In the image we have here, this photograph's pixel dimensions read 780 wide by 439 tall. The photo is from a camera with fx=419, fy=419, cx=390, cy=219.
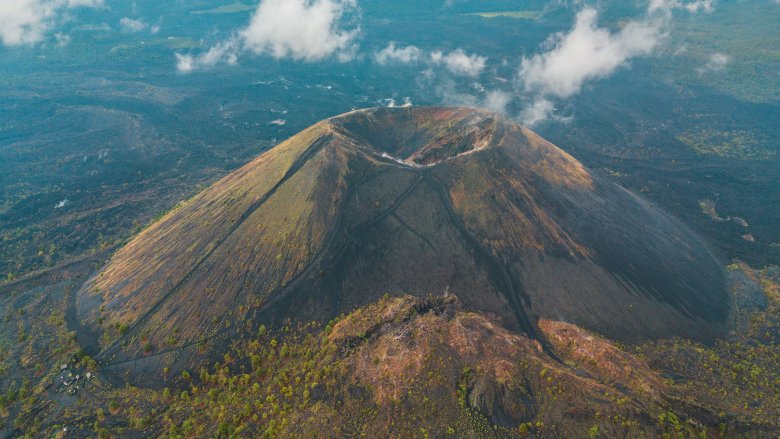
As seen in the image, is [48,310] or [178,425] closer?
[178,425]

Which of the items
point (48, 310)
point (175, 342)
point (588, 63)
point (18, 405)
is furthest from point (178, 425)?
point (588, 63)

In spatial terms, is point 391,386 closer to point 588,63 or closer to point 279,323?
point 279,323

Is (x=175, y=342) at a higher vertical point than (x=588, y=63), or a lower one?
lower

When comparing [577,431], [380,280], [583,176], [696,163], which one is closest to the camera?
[577,431]

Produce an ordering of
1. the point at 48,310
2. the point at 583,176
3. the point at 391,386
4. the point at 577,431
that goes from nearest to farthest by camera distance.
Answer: the point at 577,431 → the point at 391,386 → the point at 48,310 → the point at 583,176

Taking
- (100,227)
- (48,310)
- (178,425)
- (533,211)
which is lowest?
(100,227)

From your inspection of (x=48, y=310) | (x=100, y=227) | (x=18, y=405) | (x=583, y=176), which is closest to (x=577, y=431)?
(x=583, y=176)
